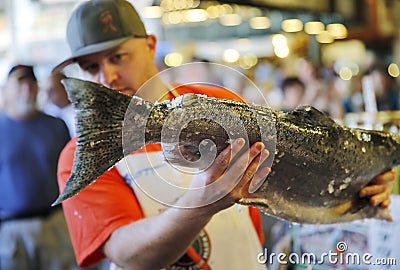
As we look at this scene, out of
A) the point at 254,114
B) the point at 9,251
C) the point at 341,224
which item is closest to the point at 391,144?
the point at 341,224

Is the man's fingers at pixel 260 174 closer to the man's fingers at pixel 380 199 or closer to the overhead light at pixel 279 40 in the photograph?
the man's fingers at pixel 380 199

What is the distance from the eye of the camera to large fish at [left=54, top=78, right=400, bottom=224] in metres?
1.09

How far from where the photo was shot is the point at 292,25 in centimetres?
818

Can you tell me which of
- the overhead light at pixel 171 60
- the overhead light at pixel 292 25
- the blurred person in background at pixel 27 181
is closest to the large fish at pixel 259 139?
the blurred person in background at pixel 27 181

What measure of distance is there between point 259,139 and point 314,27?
6.76 metres

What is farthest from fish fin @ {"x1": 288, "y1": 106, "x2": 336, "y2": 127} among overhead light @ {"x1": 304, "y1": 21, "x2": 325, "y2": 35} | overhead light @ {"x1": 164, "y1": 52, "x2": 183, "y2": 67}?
overhead light @ {"x1": 304, "y1": 21, "x2": 325, "y2": 35}

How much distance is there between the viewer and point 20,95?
12.0 ft

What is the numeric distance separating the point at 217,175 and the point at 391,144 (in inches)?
20.9

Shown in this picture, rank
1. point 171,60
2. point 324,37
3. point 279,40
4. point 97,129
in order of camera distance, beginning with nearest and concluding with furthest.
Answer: point 97,129, point 171,60, point 324,37, point 279,40

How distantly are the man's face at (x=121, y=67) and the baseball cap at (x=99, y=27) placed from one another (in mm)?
16

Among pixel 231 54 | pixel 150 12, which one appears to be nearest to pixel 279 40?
pixel 231 54

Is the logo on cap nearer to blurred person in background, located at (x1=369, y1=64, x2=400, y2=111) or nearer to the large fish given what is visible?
the large fish

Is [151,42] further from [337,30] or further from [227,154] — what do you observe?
[337,30]

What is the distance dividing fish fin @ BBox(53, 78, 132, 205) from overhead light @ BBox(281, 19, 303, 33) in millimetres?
6942
